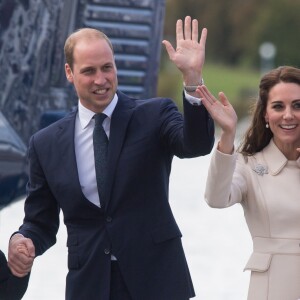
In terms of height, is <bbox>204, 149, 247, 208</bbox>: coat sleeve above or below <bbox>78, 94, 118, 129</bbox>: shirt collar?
below

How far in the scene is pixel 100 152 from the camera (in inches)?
167

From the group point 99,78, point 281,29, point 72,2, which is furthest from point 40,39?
point 281,29

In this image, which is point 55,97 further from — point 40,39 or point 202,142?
point 202,142

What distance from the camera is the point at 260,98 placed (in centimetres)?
438

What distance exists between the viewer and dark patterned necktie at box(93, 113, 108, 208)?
4.21m

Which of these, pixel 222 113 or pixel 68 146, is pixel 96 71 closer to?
pixel 68 146

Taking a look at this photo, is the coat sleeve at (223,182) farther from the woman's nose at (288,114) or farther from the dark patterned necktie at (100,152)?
the dark patterned necktie at (100,152)

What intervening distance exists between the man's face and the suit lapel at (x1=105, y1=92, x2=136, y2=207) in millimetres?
77

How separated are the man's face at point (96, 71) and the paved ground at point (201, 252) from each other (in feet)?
9.65

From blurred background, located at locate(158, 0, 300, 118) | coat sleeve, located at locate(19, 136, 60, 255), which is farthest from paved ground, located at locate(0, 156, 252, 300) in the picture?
blurred background, located at locate(158, 0, 300, 118)

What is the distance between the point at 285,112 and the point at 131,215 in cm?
63

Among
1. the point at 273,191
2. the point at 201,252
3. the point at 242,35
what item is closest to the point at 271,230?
the point at 273,191

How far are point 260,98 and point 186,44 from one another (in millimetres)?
372

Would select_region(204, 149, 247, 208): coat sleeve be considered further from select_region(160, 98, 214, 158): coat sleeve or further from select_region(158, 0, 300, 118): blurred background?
select_region(158, 0, 300, 118): blurred background
